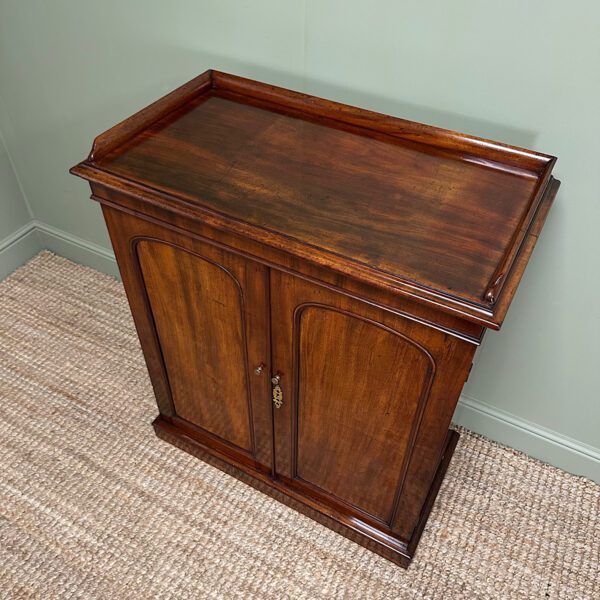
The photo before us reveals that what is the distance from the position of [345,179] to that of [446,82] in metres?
0.23

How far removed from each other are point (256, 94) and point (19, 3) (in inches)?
23.2

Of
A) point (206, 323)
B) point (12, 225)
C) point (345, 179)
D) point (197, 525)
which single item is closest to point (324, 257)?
point (345, 179)

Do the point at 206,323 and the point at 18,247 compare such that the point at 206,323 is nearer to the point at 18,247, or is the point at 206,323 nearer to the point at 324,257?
the point at 324,257

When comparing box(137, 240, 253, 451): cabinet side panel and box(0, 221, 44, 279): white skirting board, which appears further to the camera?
box(0, 221, 44, 279): white skirting board

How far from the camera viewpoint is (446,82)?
2.83 ft

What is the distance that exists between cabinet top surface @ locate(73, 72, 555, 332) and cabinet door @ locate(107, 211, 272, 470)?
3.1 inches

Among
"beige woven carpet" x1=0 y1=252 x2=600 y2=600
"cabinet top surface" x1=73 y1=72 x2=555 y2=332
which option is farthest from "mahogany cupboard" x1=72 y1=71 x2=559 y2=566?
"beige woven carpet" x1=0 y1=252 x2=600 y2=600

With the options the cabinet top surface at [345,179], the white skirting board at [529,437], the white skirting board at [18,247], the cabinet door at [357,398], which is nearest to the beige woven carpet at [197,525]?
the white skirting board at [529,437]

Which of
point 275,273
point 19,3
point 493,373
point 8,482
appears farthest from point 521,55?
point 8,482

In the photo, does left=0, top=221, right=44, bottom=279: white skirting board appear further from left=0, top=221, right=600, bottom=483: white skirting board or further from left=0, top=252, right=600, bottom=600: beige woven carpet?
left=0, top=221, right=600, bottom=483: white skirting board

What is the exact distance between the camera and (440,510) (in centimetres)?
118

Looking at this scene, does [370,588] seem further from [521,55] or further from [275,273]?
[521,55]

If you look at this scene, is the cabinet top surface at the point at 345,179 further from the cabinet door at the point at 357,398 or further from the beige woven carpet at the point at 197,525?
the beige woven carpet at the point at 197,525

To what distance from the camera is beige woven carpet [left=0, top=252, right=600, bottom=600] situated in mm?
1076
